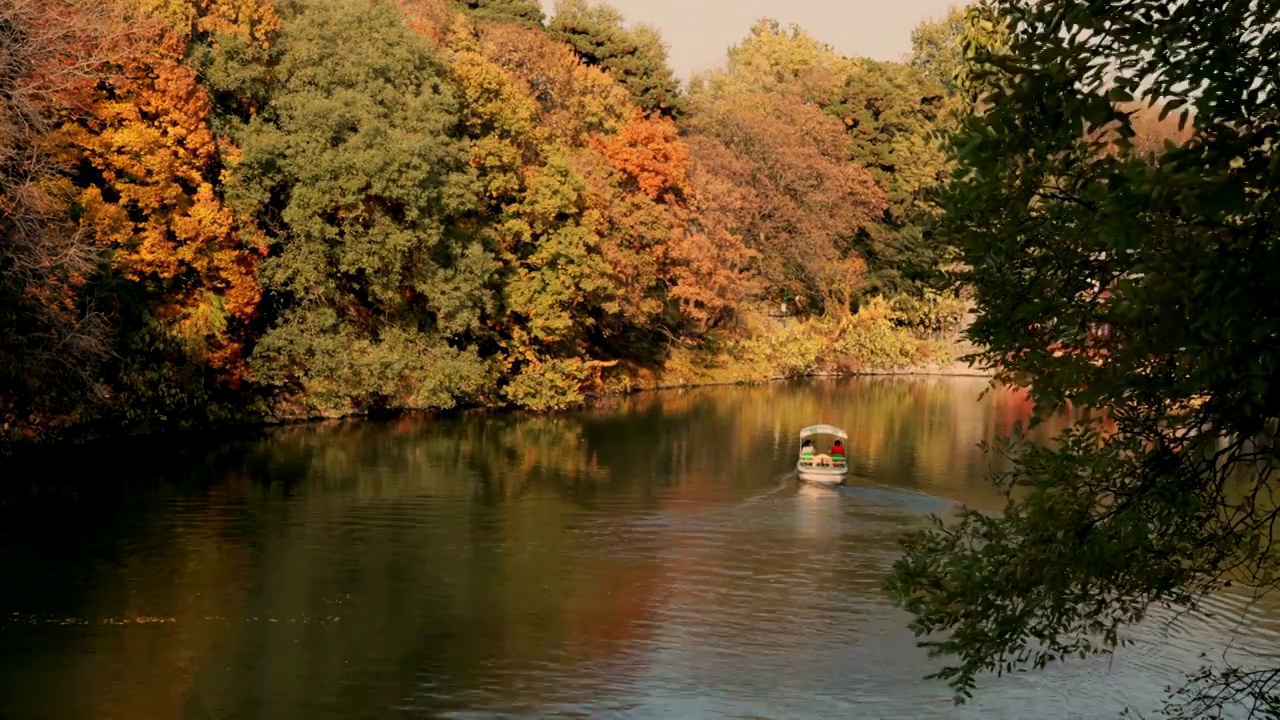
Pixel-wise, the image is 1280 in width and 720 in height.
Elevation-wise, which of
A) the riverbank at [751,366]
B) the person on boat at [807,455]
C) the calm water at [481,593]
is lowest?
the calm water at [481,593]

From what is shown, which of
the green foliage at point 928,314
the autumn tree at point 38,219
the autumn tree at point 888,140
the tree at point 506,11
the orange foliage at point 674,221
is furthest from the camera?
the autumn tree at point 888,140

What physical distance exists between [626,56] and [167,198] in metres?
50.3

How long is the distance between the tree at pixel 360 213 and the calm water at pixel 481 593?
19.5 ft

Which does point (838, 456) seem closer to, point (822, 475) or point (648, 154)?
point (822, 475)

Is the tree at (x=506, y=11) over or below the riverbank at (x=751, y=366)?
over

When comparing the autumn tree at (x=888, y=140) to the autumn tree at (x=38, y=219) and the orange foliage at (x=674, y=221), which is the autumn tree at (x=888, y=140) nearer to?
the orange foliage at (x=674, y=221)

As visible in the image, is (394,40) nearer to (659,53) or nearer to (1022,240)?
(659,53)

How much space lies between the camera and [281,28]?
209 ft

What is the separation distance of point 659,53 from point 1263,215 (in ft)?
301

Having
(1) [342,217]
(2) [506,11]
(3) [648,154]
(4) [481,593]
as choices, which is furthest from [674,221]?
(4) [481,593]

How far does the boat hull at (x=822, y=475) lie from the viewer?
51.1 m

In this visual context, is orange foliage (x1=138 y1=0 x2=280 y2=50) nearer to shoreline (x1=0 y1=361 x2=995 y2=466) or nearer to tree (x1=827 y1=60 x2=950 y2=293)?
shoreline (x1=0 y1=361 x2=995 y2=466)

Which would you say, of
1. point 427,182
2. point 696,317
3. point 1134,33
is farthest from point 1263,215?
point 696,317

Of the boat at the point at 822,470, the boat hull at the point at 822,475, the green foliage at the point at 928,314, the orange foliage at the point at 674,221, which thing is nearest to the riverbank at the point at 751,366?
the green foliage at the point at 928,314
